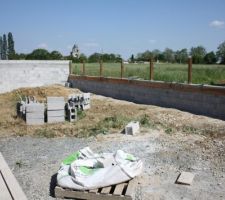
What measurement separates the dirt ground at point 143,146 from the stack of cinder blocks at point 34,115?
334mm

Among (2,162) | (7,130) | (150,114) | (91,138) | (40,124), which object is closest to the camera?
(2,162)

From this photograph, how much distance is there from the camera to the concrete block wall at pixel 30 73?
21469 mm

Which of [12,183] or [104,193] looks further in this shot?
[12,183]

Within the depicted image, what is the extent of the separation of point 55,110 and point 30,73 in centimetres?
1241

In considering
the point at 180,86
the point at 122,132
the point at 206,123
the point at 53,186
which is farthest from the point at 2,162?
the point at 180,86

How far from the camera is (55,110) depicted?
10.7 m

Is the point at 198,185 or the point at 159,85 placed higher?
the point at 159,85

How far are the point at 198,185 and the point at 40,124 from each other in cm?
623

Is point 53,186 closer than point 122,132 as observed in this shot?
Yes

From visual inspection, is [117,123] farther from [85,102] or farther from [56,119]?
[85,102]

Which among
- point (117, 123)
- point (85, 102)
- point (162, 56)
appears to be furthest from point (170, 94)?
point (162, 56)

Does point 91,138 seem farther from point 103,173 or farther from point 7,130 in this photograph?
point 103,173

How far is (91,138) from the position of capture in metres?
8.62

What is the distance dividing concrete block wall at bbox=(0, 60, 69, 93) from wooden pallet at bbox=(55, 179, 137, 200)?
17.5m
